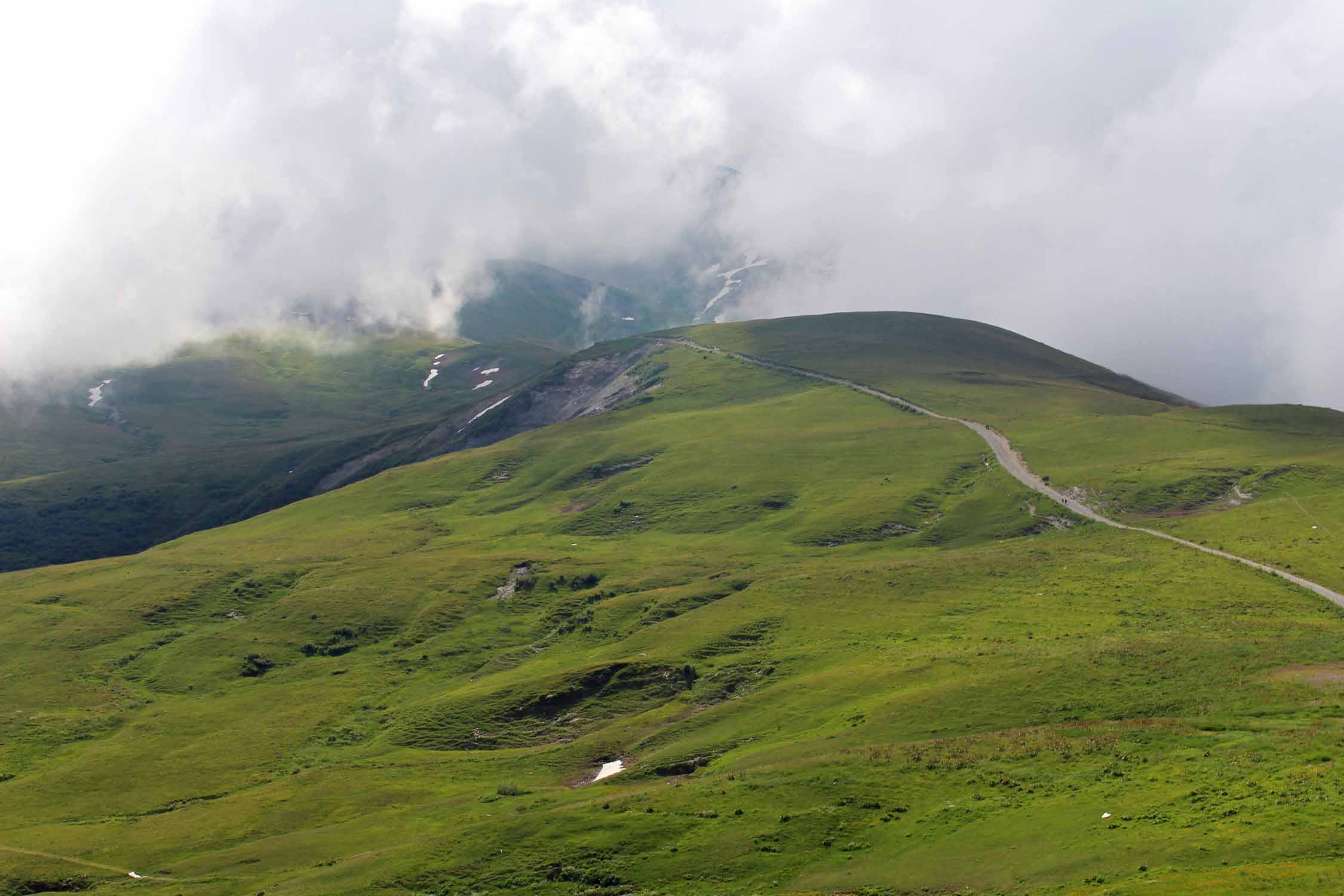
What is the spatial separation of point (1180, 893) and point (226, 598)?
457 feet

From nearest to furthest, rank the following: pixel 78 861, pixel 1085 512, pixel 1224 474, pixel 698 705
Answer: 1. pixel 78 861
2. pixel 698 705
3. pixel 1085 512
4. pixel 1224 474

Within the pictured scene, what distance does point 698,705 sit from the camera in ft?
300

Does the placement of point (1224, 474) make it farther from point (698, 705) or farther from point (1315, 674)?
point (698, 705)

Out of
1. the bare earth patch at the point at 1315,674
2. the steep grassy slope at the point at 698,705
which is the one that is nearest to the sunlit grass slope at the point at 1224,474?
the steep grassy slope at the point at 698,705

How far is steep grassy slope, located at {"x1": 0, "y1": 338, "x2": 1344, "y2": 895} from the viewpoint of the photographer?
1994 inches

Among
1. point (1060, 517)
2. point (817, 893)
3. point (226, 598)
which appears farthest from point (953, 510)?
point (817, 893)

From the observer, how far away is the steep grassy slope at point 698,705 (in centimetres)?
5066

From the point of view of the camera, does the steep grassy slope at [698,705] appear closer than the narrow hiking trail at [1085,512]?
Yes

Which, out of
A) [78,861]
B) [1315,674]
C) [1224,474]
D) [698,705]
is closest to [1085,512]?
[1224,474]

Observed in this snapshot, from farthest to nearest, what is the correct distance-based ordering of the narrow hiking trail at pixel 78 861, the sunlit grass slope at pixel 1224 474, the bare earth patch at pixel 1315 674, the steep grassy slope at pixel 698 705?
the sunlit grass slope at pixel 1224 474 < the narrow hiking trail at pixel 78 861 < the bare earth patch at pixel 1315 674 < the steep grassy slope at pixel 698 705

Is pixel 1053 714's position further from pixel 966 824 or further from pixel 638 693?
pixel 638 693

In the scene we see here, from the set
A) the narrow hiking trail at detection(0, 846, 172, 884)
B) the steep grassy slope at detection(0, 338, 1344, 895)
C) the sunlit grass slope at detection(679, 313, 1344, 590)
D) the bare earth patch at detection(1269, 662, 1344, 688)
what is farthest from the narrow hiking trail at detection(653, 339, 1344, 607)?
the narrow hiking trail at detection(0, 846, 172, 884)

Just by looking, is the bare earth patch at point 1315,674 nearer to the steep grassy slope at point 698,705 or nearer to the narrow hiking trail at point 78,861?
the steep grassy slope at point 698,705

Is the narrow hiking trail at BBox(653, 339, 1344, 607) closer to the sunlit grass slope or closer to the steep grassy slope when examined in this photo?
the sunlit grass slope
